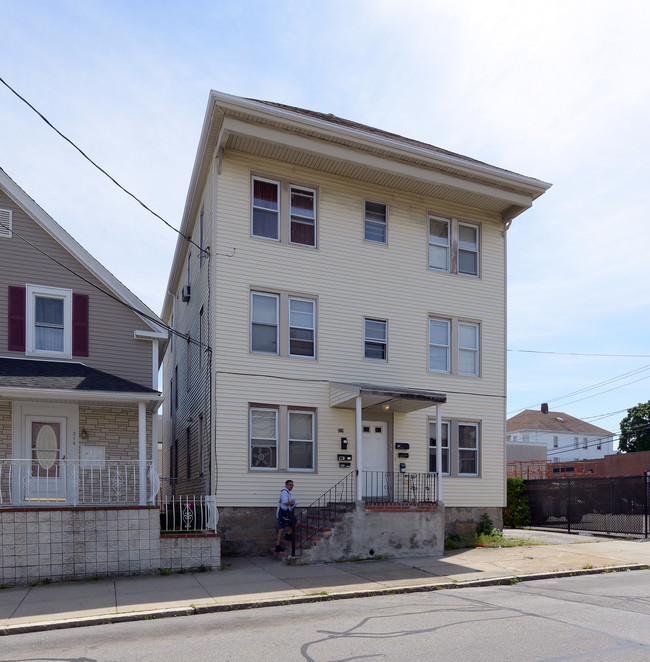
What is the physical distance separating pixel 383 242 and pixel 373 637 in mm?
12312

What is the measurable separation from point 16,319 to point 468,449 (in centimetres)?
1220

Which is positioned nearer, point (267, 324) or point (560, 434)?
point (267, 324)

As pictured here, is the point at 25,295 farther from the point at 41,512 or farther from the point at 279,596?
the point at 279,596

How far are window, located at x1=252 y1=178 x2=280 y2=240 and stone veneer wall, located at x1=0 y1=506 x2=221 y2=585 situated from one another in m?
7.44

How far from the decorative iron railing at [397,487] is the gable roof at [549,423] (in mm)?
52975

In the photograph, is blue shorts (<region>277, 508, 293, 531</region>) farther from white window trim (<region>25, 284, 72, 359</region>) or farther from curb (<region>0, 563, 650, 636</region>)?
white window trim (<region>25, 284, 72, 359</region>)

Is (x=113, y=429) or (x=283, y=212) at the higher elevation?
(x=283, y=212)

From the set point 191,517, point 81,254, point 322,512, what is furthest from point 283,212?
point 191,517

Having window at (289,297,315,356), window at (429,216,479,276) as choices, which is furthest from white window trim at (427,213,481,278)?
window at (289,297,315,356)

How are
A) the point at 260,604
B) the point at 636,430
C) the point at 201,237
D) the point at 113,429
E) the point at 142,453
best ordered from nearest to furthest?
the point at 260,604
the point at 142,453
the point at 113,429
the point at 201,237
the point at 636,430

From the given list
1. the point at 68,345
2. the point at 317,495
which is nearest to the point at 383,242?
the point at 317,495

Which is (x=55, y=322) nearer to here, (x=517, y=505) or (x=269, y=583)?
(x=269, y=583)

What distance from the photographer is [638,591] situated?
1098cm

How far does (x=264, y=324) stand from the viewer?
55.8 ft
